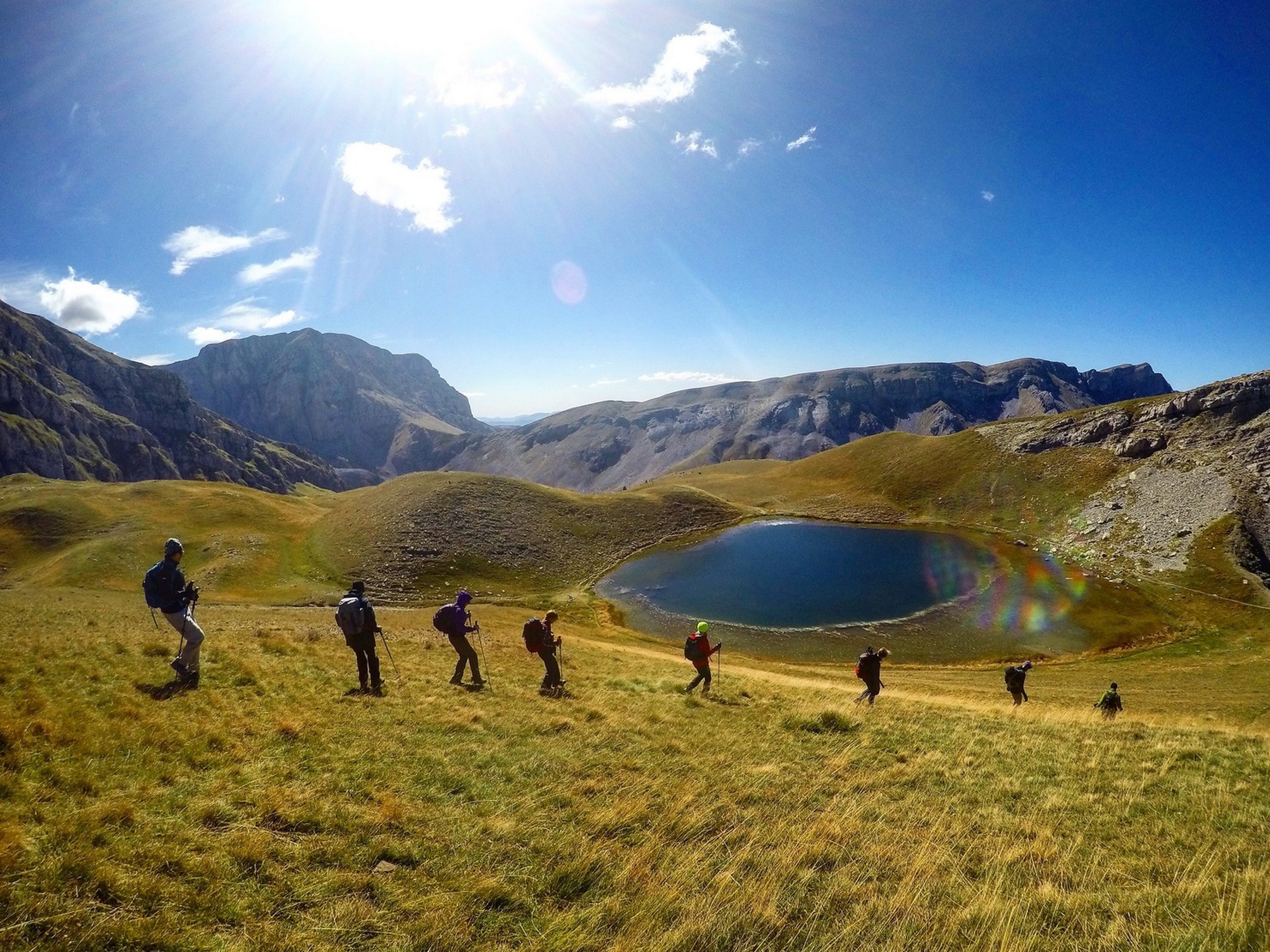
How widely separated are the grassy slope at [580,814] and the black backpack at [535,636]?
5.66ft

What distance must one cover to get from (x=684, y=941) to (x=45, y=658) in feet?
50.7

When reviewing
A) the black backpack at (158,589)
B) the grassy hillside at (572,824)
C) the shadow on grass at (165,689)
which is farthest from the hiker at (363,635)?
the black backpack at (158,589)

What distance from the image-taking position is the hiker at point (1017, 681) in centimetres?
2589

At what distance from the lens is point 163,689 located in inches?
480

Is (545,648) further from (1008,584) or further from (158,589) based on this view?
(1008,584)

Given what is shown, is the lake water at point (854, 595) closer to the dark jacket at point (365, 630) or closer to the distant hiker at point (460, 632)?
the distant hiker at point (460, 632)

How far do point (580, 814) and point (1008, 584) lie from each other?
73.1 metres

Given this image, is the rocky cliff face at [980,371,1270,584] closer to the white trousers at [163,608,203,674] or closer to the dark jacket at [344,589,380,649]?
the dark jacket at [344,589,380,649]

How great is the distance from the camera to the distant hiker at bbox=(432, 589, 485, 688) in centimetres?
1808

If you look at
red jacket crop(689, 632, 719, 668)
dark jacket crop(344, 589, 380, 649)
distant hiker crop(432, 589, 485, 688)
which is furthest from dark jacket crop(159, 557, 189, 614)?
red jacket crop(689, 632, 719, 668)

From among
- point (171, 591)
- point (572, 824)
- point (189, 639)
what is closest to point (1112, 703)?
point (572, 824)

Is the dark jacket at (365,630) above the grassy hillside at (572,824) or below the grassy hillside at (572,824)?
above

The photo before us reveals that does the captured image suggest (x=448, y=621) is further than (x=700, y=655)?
No

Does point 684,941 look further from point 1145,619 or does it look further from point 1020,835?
point 1145,619
